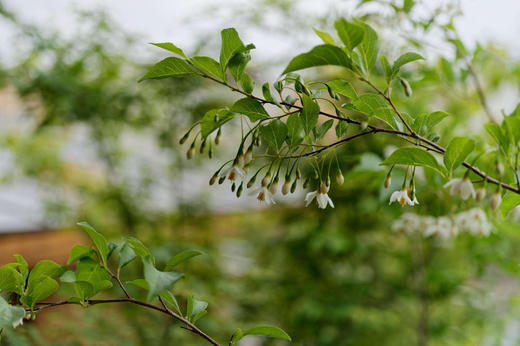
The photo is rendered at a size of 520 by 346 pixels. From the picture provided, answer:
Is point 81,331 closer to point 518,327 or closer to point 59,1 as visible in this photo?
point 59,1

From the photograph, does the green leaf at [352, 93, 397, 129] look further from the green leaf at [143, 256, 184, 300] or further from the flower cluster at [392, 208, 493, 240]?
the flower cluster at [392, 208, 493, 240]

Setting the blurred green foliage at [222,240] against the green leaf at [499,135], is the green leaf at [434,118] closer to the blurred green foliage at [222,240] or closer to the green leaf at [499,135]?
the green leaf at [499,135]

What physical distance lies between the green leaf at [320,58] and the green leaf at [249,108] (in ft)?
0.16

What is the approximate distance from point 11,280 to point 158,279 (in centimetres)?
16

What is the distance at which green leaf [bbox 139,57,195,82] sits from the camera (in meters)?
0.35

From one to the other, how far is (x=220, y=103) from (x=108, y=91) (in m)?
0.38

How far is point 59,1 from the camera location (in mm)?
1466

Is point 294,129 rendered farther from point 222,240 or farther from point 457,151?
point 222,240

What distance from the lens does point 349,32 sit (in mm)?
322

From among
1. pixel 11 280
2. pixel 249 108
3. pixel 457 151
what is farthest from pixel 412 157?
pixel 11 280

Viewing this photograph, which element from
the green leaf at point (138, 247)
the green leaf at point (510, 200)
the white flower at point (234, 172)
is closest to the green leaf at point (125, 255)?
the green leaf at point (138, 247)

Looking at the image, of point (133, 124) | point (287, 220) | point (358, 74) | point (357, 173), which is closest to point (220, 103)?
point (133, 124)

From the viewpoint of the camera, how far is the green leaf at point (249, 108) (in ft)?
1.18

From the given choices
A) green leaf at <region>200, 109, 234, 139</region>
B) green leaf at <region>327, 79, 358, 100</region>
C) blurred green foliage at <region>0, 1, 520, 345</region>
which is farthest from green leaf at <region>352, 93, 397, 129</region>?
blurred green foliage at <region>0, 1, 520, 345</region>
